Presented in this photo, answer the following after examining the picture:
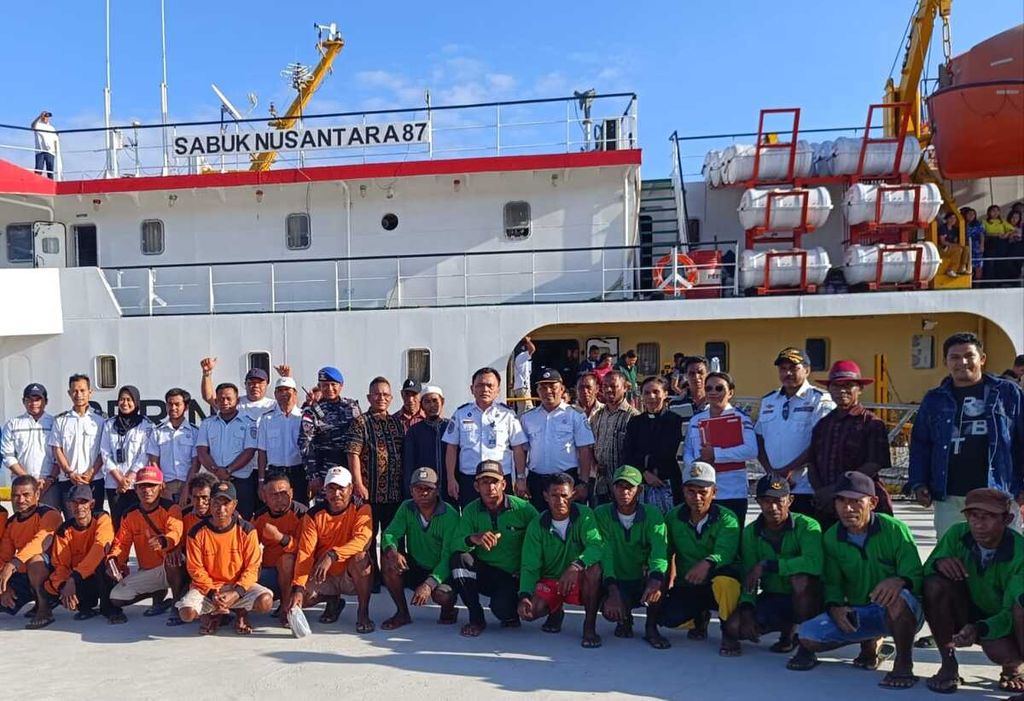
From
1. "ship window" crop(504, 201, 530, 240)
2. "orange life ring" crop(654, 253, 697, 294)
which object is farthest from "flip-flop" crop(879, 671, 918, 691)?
"ship window" crop(504, 201, 530, 240)

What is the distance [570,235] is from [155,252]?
650cm

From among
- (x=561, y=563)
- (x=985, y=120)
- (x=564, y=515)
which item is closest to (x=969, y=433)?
(x=564, y=515)

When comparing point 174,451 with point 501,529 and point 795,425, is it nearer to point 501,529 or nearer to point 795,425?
point 501,529

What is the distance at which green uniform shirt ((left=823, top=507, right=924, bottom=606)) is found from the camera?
3904 mm

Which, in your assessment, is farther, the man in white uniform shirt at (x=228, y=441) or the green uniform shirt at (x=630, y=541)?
the man in white uniform shirt at (x=228, y=441)

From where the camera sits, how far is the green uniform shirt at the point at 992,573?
11.8 feet

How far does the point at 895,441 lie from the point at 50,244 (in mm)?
12505

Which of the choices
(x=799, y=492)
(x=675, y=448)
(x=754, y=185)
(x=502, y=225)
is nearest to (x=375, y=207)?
(x=502, y=225)

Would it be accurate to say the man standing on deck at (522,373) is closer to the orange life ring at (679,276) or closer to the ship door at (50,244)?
the orange life ring at (679,276)

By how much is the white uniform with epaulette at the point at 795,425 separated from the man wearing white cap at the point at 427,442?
88.2 inches

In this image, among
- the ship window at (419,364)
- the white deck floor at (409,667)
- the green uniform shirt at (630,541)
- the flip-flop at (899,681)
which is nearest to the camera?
the flip-flop at (899,681)

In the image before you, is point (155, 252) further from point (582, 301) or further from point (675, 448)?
point (675, 448)

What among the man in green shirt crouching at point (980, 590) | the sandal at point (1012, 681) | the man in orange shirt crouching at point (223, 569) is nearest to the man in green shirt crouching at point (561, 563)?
the man in orange shirt crouching at point (223, 569)

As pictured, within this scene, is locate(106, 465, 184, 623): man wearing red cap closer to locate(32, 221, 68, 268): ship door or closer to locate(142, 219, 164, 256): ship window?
locate(142, 219, 164, 256): ship window
